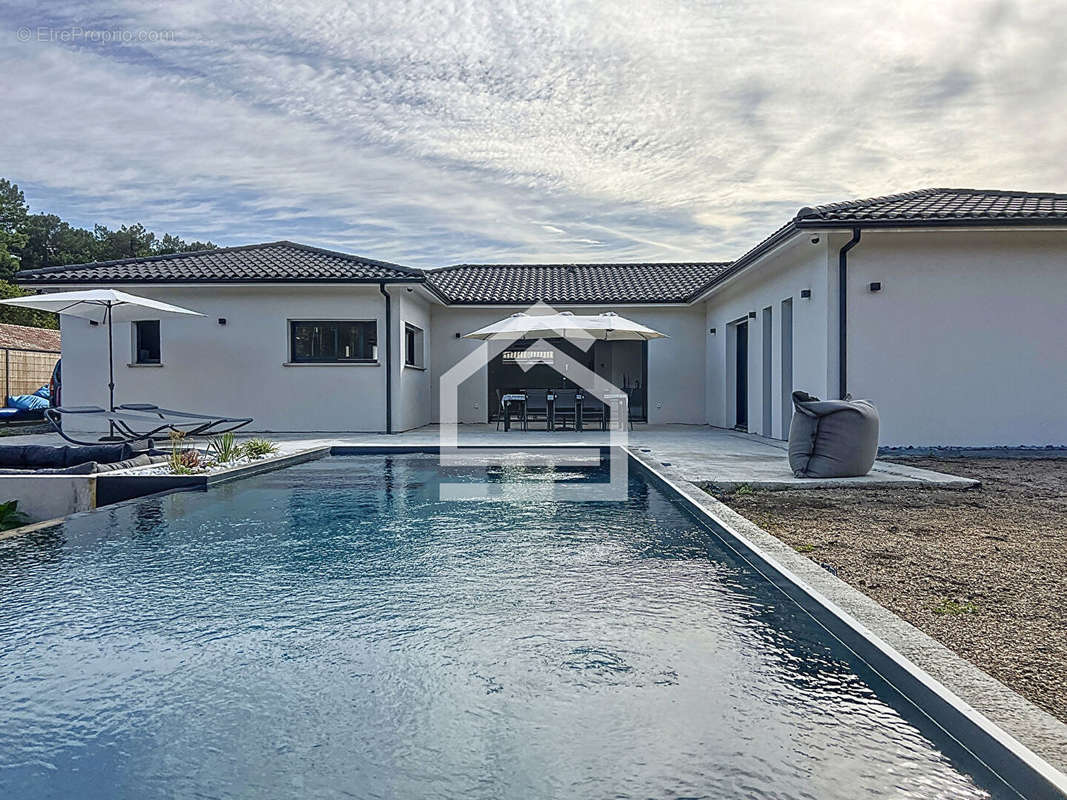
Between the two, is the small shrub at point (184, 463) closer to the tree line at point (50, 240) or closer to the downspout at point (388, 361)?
the downspout at point (388, 361)

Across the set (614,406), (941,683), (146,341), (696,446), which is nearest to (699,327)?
(614,406)

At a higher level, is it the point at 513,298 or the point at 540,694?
the point at 513,298

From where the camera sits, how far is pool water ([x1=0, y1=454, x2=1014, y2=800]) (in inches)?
90.6

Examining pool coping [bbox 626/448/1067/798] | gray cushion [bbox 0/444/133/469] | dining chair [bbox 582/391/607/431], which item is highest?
dining chair [bbox 582/391/607/431]

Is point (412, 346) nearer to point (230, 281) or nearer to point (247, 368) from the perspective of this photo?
point (247, 368)

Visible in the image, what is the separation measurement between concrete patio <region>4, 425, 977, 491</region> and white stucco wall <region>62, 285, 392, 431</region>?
23.9 inches

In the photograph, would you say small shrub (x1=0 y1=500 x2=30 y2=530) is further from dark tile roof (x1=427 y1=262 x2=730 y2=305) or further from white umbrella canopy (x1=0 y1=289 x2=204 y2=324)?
dark tile roof (x1=427 y1=262 x2=730 y2=305)

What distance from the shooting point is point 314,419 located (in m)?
15.2

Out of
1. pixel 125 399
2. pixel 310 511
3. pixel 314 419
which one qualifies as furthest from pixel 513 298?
pixel 310 511

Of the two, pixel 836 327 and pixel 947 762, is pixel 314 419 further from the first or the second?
pixel 947 762

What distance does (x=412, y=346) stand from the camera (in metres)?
17.3

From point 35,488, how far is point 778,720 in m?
7.04

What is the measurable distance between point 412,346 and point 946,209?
1069cm

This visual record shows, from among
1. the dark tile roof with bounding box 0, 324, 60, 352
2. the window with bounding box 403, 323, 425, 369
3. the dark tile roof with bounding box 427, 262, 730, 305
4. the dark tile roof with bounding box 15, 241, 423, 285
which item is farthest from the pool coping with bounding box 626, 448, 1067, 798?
the dark tile roof with bounding box 0, 324, 60, 352
